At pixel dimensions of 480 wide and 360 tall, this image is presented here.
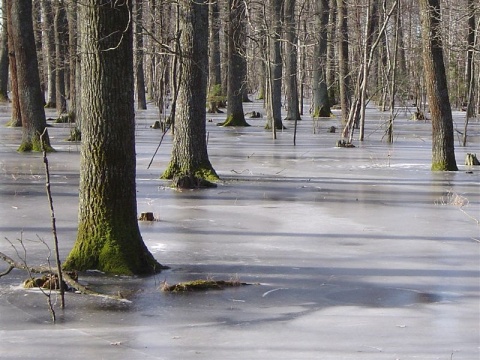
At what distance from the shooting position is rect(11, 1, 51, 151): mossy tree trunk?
66.5 ft

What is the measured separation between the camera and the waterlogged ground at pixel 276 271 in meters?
6.14

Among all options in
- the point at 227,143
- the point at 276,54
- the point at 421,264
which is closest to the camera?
the point at 421,264

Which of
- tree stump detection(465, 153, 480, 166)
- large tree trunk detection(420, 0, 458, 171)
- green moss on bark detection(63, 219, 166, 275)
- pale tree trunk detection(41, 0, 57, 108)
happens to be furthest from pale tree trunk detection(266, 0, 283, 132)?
green moss on bark detection(63, 219, 166, 275)

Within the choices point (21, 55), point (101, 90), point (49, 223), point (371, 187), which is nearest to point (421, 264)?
point (101, 90)

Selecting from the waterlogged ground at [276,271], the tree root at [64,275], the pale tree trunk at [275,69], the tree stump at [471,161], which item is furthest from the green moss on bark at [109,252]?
the pale tree trunk at [275,69]

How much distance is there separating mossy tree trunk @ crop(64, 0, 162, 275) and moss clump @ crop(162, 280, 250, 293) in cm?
66

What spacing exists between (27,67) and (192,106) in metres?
6.66

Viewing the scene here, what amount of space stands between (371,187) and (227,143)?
33.6 ft

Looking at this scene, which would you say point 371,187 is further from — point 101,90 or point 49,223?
point 101,90

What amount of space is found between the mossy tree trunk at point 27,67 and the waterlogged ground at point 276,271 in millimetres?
3354

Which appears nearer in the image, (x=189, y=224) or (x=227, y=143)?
(x=189, y=224)

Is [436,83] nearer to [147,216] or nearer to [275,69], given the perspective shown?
[147,216]

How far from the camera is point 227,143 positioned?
25016mm

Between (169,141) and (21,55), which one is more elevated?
(21,55)
